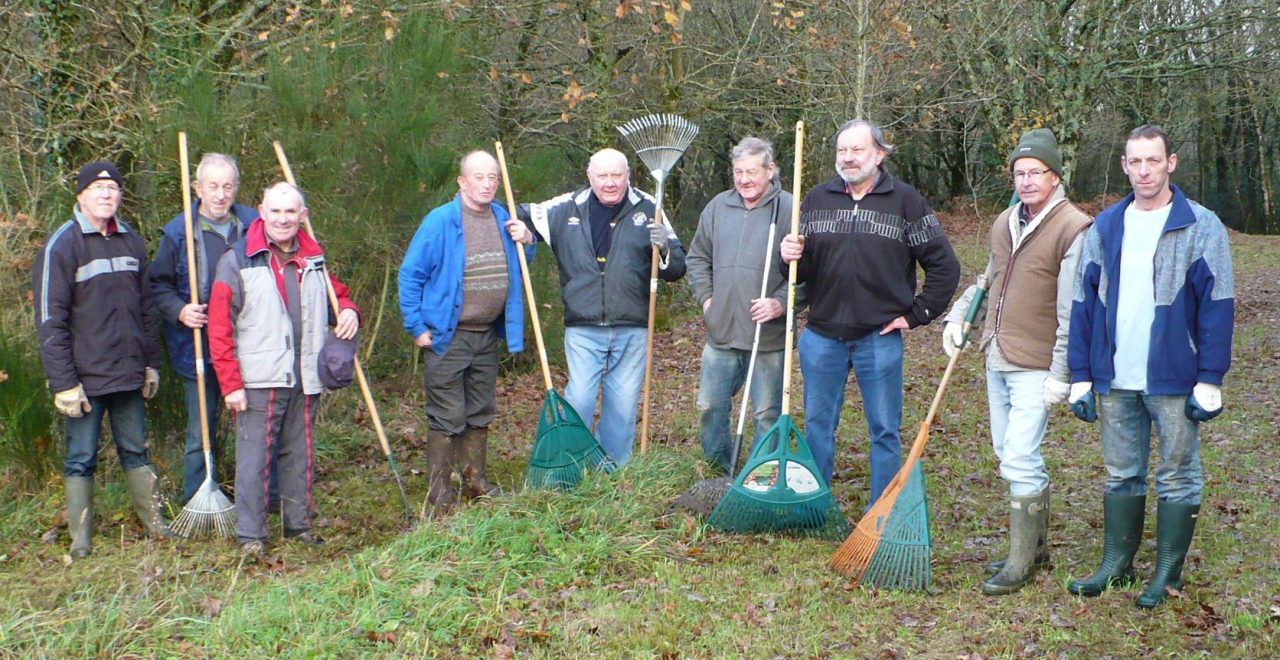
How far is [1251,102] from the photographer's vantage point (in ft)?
77.8

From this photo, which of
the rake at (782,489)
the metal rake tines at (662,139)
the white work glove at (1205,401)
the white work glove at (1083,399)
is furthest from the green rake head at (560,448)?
the white work glove at (1205,401)

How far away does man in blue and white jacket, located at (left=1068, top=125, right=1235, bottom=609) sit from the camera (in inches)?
173

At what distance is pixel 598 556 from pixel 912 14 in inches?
409

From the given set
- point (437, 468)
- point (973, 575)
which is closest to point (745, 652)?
point (973, 575)

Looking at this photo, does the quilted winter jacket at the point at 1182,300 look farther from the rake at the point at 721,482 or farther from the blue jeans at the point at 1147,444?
the rake at the point at 721,482

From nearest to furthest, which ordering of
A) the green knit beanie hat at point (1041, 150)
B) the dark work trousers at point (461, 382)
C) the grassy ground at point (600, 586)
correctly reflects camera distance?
the grassy ground at point (600, 586) → the green knit beanie hat at point (1041, 150) → the dark work trousers at point (461, 382)

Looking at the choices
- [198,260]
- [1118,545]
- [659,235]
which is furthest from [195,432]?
[1118,545]

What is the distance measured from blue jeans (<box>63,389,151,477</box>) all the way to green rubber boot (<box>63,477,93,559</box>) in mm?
47

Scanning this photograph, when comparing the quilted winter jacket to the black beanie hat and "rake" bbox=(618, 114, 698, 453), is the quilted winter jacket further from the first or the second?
the black beanie hat

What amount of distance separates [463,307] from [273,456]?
4.09ft

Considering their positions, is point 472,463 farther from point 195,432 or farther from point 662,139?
point 662,139

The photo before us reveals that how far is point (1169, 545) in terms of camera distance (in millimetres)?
4660

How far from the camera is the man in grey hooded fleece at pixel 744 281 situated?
19.1 ft

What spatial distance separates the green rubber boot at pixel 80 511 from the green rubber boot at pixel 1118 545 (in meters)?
4.69
